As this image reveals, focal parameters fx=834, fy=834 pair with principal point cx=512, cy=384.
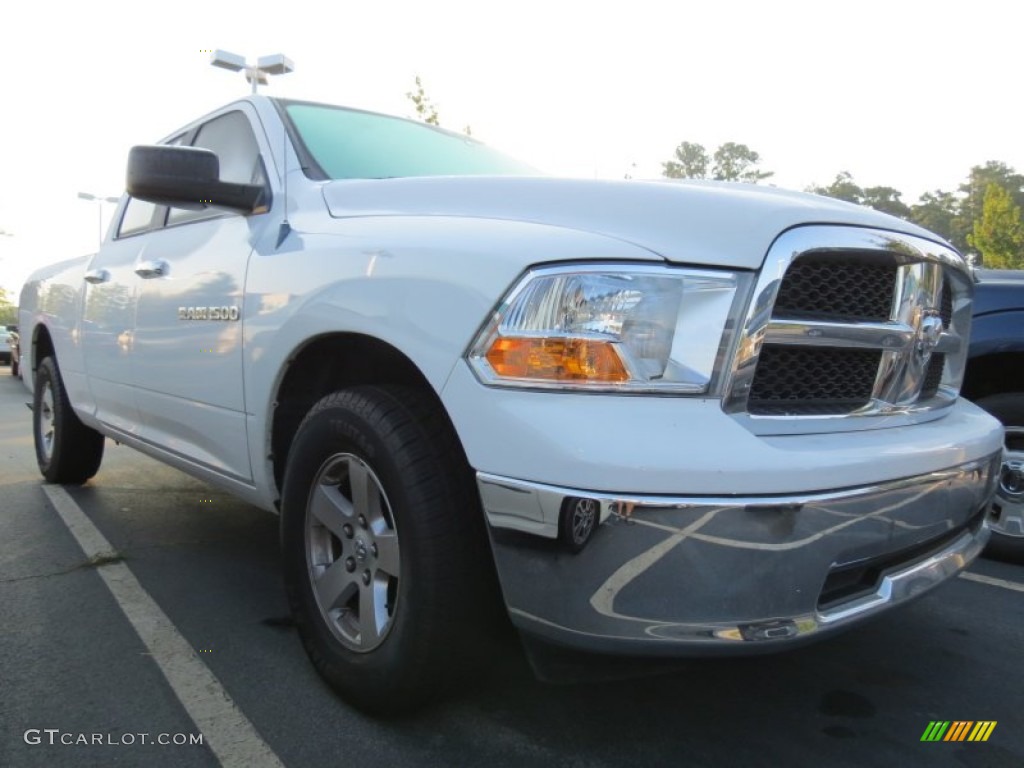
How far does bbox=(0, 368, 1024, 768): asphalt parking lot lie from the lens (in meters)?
2.13

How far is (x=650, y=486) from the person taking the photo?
164 cm

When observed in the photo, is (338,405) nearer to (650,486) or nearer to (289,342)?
(289,342)

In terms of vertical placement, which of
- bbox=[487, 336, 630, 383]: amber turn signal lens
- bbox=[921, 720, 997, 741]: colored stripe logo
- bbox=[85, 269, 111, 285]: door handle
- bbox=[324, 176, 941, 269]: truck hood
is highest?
bbox=[324, 176, 941, 269]: truck hood

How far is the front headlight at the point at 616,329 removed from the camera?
1.78 m

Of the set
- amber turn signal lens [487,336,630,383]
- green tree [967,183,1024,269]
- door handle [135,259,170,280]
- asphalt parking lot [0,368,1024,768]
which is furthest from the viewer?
green tree [967,183,1024,269]

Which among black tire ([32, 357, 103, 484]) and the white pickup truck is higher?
the white pickup truck

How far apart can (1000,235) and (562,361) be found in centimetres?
2494

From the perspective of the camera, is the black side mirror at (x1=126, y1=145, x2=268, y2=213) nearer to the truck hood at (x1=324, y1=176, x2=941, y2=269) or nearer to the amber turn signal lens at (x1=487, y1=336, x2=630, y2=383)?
the truck hood at (x1=324, y1=176, x2=941, y2=269)

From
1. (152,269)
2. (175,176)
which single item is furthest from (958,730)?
(152,269)

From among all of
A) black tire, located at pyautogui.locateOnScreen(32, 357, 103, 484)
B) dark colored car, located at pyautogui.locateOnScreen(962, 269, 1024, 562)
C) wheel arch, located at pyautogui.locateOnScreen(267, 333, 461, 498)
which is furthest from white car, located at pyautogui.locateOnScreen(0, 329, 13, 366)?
dark colored car, located at pyautogui.locateOnScreen(962, 269, 1024, 562)

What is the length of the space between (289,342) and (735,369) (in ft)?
4.40

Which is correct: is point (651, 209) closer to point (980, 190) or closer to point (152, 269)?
point (152, 269)

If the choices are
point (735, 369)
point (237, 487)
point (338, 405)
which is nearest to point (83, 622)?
point (237, 487)

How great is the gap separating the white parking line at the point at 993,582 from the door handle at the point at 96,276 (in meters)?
4.16
